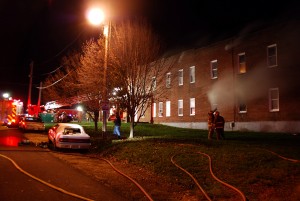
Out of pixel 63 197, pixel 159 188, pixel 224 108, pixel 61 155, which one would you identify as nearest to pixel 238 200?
pixel 159 188

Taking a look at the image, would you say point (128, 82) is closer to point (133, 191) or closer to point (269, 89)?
point (133, 191)

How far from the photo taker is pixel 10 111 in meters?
36.5

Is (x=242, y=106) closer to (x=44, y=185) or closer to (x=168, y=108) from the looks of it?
(x=168, y=108)

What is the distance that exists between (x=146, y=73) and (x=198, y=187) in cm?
1003

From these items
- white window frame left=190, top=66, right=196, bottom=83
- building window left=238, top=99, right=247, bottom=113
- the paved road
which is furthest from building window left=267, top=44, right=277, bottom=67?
Result: the paved road

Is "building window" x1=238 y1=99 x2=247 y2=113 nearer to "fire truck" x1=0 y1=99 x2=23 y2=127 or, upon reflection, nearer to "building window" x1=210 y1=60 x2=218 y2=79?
"building window" x1=210 y1=60 x2=218 y2=79

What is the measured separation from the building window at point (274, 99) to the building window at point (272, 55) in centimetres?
178

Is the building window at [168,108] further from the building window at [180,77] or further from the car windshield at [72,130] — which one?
the car windshield at [72,130]

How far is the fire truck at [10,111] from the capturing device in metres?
35.4

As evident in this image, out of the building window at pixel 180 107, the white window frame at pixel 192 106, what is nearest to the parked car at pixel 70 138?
the white window frame at pixel 192 106

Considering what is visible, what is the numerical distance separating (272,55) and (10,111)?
83.6 feet

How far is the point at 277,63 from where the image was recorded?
24578mm

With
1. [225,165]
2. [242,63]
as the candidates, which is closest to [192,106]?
[242,63]

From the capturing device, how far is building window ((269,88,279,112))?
24702mm
